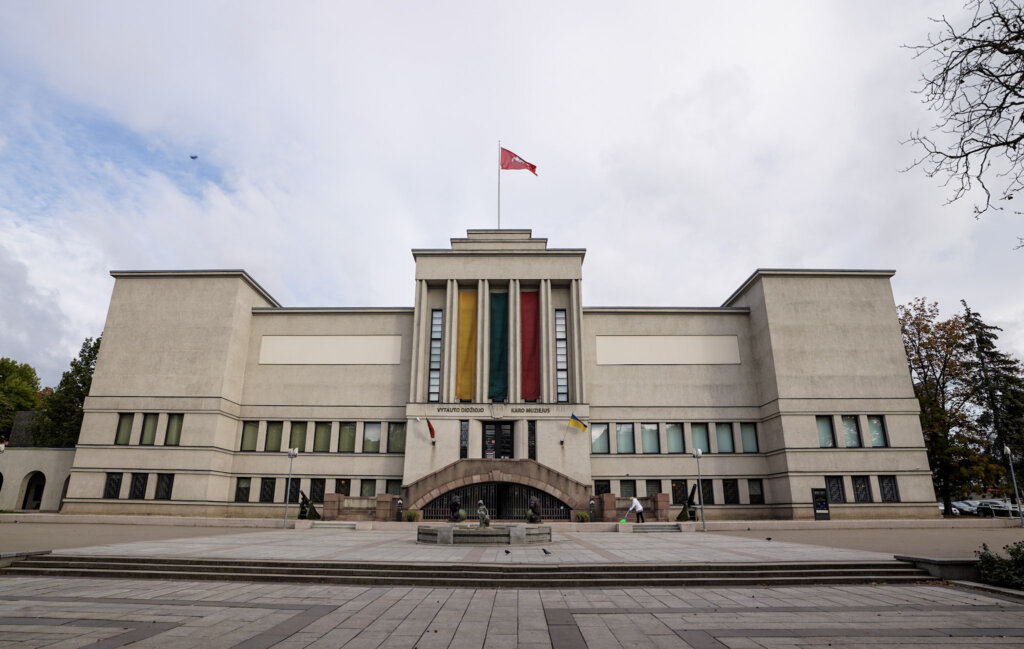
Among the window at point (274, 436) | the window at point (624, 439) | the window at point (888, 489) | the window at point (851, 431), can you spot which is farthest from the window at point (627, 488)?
the window at point (274, 436)

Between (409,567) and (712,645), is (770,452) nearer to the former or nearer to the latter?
(409,567)

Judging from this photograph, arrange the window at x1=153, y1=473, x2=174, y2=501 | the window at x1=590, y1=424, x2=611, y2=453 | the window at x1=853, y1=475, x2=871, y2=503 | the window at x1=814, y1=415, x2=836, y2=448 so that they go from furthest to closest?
1. the window at x1=590, y1=424, x2=611, y2=453
2. the window at x1=814, y1=415, x2=836, y2=448
3. the window at x1=153, y1=473, x2=174, y2=501
4. the window at x1=853, y1=475, x2=871, y2=503

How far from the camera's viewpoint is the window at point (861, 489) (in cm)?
3975

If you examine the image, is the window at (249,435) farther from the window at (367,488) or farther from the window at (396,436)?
the window at (396,436)

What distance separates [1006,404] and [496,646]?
57.7 meters

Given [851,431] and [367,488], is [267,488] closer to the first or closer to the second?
[367,488]

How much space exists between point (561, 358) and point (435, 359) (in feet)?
32.5

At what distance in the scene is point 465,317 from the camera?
148 feet

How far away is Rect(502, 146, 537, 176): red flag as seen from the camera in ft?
146

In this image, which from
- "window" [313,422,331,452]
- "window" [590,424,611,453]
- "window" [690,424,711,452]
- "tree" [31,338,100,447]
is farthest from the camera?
"tree" [31,338,100,447]

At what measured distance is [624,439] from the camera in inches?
1721

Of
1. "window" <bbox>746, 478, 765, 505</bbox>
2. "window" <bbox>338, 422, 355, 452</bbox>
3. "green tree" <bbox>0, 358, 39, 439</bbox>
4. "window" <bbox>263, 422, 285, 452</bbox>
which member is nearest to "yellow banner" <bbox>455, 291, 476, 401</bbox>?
"window" <bbox>338, 422, 355, 452</bbox>

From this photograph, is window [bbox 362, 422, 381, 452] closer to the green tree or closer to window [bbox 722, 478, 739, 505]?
window [bbox 722, 478, 739, 505]

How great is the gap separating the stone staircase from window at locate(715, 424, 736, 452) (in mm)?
27763
